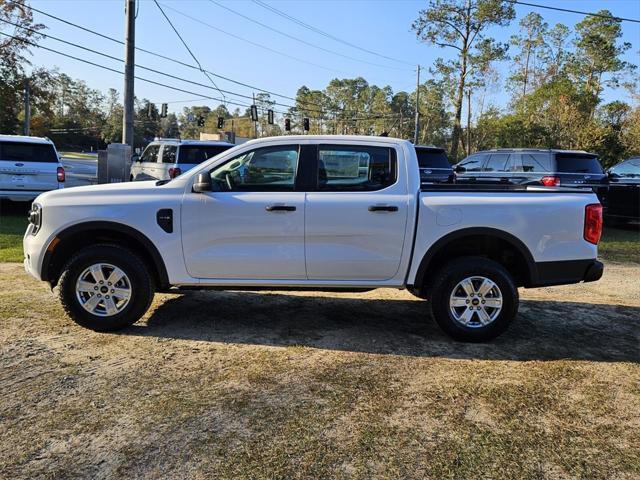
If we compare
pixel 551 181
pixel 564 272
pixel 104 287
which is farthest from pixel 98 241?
pixel 551 181

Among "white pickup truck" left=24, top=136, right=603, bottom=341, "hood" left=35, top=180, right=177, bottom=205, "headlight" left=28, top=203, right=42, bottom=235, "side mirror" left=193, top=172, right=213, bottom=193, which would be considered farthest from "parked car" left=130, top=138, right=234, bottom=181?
"side mirror" left=193, top=172, right=213, bottom=193

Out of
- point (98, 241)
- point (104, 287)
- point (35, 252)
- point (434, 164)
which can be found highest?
point (434, 164)

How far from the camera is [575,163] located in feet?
39.3

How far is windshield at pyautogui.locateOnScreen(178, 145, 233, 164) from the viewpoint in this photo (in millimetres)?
14984

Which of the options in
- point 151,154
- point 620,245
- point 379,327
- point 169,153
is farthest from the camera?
point 151,154

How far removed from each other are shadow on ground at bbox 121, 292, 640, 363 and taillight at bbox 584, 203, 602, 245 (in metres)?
0.98

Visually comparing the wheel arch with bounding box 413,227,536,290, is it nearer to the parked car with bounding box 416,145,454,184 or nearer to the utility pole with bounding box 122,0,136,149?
the parked car with bounding box 416,145,454,184

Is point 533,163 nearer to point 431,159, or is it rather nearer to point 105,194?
point 431,159

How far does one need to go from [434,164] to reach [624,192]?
4.39 meters

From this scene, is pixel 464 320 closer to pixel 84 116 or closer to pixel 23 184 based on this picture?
pixel 23 184

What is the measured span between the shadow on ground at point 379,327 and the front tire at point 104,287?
243mm

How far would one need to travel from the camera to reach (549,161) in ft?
39.5

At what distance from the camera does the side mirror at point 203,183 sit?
477cm

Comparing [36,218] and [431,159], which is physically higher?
[431,159]
